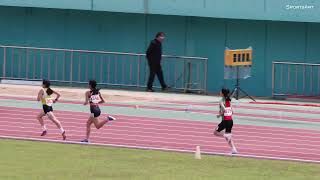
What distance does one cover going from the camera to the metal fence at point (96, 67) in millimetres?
36031

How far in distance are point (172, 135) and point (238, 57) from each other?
27.9 ft

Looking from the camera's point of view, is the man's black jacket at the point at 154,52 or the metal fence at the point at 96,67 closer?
the man's black jacket at the point at 154,52

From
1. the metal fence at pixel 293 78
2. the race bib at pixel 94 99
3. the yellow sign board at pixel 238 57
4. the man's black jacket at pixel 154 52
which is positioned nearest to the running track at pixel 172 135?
the race bib at pixel 94 99

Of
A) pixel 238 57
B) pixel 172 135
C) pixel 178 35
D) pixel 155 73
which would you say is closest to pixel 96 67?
pixel 155 73

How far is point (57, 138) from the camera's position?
24750 millimetres

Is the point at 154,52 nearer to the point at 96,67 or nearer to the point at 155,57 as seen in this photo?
the point at 155,57

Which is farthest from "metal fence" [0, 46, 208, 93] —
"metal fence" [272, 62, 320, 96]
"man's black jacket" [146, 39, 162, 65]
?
"metal fence" [272, 62, 320, 96]

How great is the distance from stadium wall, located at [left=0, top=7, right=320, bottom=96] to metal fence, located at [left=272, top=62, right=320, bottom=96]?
768 mm

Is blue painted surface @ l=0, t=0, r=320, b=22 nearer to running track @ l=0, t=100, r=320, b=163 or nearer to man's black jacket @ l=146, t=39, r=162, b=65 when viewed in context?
man's black jacket @ l=146, t=39, r=162, b=65

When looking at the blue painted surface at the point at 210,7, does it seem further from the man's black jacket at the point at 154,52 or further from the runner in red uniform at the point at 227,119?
the runner in red uniform at the point at 227,119

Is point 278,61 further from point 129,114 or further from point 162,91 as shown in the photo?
point 129,114

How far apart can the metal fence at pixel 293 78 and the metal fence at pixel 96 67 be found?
2507 mm

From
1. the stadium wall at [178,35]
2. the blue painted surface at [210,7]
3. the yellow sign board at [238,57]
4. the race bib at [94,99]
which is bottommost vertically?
the race bib at [94,99]

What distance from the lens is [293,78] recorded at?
3506cm
